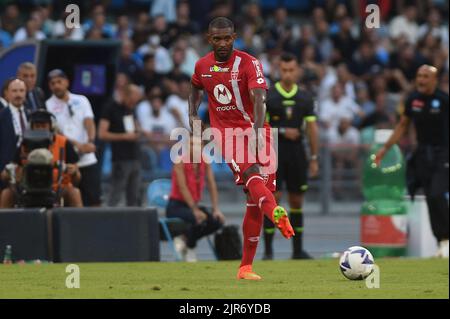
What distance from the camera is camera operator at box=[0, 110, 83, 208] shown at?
17.0 metres

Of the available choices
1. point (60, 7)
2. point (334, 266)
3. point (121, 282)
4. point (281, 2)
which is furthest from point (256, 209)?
point (281, 2)

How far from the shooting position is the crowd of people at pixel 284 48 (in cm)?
2489

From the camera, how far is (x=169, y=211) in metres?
18.8

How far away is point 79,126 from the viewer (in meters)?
18.8

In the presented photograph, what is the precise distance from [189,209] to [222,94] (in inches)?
221

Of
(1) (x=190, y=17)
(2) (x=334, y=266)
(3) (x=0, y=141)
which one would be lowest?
(2) (x=334, y=266)

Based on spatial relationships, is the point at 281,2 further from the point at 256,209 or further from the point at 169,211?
the point at 256,209

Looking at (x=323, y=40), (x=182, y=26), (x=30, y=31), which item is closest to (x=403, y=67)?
(x=323, y=40)

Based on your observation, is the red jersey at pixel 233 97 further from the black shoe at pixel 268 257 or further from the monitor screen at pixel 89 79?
the monitor screen at pixel 89 79

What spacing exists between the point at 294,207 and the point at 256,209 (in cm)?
518

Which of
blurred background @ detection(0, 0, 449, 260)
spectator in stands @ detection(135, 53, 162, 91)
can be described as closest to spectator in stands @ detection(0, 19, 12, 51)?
blurred background @ detection(0, 0, 449, 260)

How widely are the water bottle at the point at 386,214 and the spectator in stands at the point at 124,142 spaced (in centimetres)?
373

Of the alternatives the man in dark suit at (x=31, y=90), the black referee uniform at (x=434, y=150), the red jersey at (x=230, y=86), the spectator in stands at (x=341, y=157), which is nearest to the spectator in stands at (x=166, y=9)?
the spectator in stands at (x=341, y=157)

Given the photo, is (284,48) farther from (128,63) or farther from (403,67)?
(128,63)
